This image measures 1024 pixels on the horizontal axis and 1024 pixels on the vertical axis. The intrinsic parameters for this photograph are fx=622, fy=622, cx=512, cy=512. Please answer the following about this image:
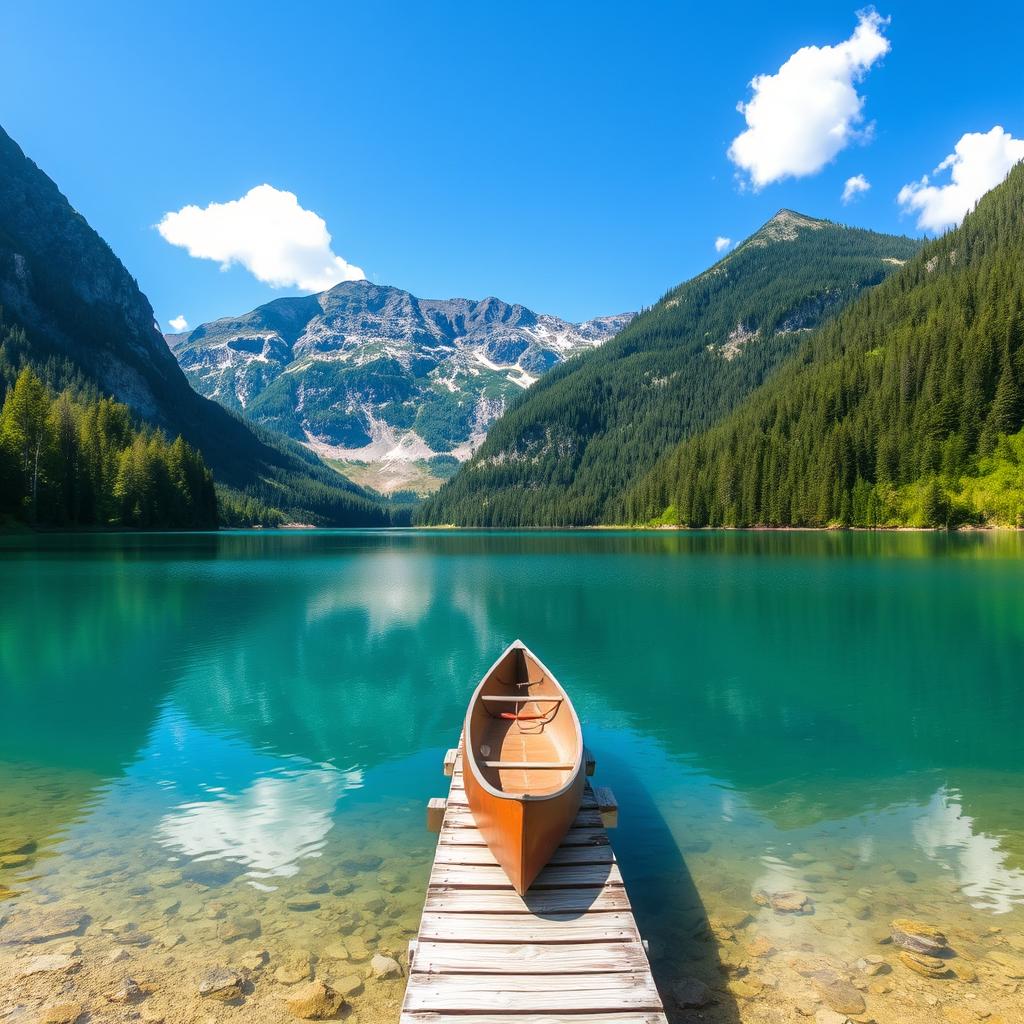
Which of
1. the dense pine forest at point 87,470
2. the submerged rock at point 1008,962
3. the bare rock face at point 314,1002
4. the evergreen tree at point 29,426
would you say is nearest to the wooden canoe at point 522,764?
the bare rock face at point 314,1002

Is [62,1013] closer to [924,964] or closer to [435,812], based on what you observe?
[435,812]

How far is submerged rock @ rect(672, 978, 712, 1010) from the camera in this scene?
7.43 meters

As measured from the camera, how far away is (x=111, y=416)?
423 feet

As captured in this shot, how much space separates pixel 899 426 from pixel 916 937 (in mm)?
146956

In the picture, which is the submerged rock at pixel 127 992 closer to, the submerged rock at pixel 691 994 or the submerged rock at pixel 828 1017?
the submerged rock at pixel 691 994

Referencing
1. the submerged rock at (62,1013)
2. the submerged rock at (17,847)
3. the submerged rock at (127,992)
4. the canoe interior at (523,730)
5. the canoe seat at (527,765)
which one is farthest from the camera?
the submerged rock at (17,847)

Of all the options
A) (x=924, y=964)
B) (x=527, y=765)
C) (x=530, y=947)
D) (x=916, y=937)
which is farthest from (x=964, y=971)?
(x=527, y=765)

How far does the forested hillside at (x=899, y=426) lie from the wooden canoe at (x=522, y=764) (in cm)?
12086

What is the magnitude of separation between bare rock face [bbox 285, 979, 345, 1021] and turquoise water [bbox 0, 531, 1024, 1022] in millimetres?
270

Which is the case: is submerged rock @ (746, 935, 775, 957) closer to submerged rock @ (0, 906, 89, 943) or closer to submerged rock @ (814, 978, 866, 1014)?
submerged rock @ (814, 978, 866, 1014)

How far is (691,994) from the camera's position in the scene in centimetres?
757

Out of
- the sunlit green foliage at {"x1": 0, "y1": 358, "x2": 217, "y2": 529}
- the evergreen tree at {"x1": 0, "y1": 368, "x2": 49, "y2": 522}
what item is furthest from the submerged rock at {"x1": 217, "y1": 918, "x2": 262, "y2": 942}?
the evergreen tree at {"x1": 0, "y1": 368, "x2": 49, "y2": 522}

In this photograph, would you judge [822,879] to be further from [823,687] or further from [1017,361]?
[1017,361]

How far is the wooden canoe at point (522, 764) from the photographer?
26.5 ft
